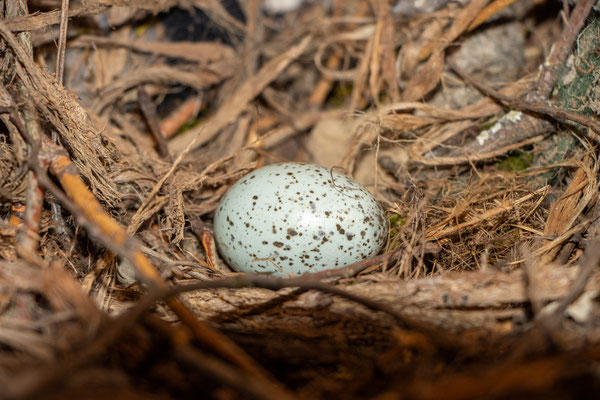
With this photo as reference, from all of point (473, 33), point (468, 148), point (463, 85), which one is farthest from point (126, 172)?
point (473, 33)

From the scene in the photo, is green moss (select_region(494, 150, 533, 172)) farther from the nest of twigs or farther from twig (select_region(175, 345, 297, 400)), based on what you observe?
twig (select_region(175, 345, 297, 400))

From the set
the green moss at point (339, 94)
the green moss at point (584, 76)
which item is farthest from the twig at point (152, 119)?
the green moss at point (584, 76)

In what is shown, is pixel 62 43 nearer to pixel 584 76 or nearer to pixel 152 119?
pixel 152 119

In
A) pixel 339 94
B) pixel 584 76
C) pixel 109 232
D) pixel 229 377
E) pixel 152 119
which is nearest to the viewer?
pixel 229 377

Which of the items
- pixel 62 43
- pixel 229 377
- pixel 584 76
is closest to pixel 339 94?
pixel 584 76

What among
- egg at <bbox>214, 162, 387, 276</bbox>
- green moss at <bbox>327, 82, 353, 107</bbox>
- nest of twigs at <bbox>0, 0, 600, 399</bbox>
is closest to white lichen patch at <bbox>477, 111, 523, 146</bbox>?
nest of twigs at <bbox>0, 0, 600, 399</bbox>

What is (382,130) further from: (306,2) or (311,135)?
(306,2)

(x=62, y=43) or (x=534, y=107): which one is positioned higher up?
(x=62, y=43)

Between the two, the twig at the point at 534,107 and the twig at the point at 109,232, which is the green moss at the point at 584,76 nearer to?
the twig at the point at 534,107
